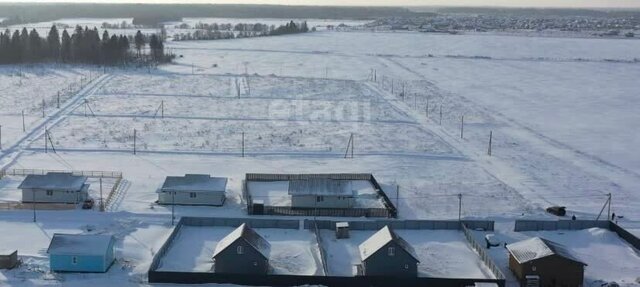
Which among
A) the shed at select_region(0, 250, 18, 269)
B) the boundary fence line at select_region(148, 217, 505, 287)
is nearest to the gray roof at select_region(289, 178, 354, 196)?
the boundary fence line at select_region(148, 217, 505, 287)

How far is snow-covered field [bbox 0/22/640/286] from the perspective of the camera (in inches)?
1040

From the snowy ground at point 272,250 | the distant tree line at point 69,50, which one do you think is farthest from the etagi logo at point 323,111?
the distant tree line at point 69,50

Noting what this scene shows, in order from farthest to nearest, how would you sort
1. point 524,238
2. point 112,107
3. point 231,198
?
point 112,107, point 231,198, point 524,238

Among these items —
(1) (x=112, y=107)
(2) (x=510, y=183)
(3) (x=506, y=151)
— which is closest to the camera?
(2) (x=510, y=183)

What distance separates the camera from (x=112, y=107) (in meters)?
46.4

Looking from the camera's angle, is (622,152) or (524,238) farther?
(622,152)

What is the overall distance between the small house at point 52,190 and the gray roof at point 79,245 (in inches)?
229

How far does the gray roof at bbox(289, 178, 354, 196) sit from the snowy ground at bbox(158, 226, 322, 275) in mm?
2721

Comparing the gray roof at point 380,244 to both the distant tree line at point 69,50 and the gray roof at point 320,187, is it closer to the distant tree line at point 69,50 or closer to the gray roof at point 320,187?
the gray roof at point 320,187

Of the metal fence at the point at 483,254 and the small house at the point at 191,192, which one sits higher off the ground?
the small house at the point at 191,192

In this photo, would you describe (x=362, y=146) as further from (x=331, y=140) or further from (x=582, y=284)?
(x=582, y=284)

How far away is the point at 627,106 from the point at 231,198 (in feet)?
113

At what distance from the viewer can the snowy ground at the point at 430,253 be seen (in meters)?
20.2

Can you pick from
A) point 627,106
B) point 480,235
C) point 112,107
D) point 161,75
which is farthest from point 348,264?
point 161,75
